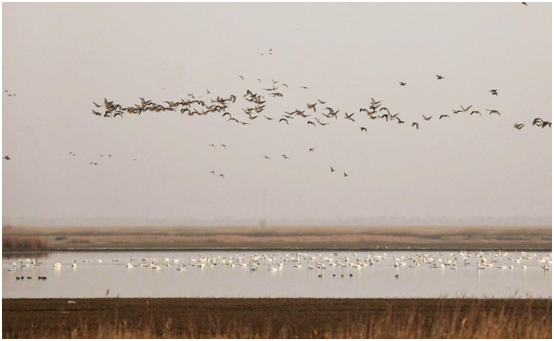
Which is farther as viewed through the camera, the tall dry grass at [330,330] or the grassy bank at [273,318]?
the grassy bank at [273,318]

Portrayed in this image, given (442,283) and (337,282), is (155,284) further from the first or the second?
(442,283)

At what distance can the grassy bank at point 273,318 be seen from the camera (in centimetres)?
1883

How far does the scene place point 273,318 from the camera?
74.4 feet

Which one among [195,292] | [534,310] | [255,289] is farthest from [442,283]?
[534,310]

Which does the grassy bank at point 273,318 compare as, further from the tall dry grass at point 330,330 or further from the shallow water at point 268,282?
the shallow water at point 268,282

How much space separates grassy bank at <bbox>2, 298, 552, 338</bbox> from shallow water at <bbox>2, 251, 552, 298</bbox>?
310 inches

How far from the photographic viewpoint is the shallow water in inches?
1532

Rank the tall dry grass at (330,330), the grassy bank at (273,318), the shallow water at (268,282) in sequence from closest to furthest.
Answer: the tall dry grass at (330,330) < the grassy bank at (273,318) < the shallow water at (268,282)

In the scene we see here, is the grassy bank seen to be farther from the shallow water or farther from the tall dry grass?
the shallow water

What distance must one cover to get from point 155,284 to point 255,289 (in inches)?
281

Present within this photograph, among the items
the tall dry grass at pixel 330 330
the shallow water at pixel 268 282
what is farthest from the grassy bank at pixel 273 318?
the shallow water at pixel 268 282

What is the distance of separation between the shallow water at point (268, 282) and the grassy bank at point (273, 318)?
788 centimetres

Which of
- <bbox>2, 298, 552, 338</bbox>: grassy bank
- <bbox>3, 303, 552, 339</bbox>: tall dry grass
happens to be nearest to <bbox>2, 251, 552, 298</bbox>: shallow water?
<bbox>2, 298, 552, 338</bbox>: grassy bank

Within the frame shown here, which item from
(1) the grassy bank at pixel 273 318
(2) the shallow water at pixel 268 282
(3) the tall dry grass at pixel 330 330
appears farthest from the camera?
(2) the shallow water at pixel 268 282
